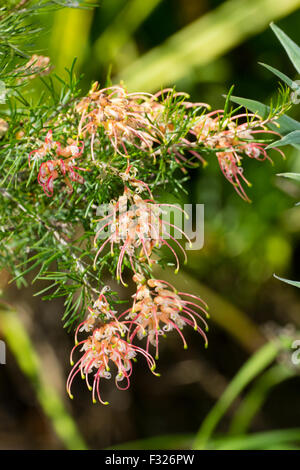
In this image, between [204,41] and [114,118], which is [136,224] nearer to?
[114,118]

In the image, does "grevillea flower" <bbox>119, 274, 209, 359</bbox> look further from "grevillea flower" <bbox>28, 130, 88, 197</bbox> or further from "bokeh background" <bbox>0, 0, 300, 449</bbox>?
"bokeh background" <bbox>0, 0, 300, 449</bbox>

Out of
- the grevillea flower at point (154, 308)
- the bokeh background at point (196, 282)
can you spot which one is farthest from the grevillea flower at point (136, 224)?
the bokeh background at point (196, 282)

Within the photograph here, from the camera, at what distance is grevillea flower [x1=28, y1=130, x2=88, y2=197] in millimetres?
215

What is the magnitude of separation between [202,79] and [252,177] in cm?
20

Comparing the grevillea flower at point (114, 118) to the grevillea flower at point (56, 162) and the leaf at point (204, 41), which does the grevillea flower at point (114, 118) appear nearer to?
the grevillea flower at point (56, 162)

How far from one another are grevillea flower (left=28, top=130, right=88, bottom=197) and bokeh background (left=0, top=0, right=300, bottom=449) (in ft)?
1.91

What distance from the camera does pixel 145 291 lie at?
213mm

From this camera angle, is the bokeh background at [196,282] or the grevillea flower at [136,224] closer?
the grevillea flower at [136,224]

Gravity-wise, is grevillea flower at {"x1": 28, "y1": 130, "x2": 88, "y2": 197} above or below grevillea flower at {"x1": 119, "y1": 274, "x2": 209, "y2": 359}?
above

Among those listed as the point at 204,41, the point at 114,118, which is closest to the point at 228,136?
the point at 114,118

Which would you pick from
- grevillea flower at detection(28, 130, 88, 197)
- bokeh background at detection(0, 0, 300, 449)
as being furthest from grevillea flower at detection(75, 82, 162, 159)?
bokeh background at detection(0, 0, 300, 449)

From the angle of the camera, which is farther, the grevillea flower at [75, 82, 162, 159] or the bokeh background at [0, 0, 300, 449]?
the bokeh background at [0, 0, 300, 449]

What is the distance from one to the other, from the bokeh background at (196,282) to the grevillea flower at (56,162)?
22.9 inches

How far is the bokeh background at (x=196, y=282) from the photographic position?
79 centimetres
